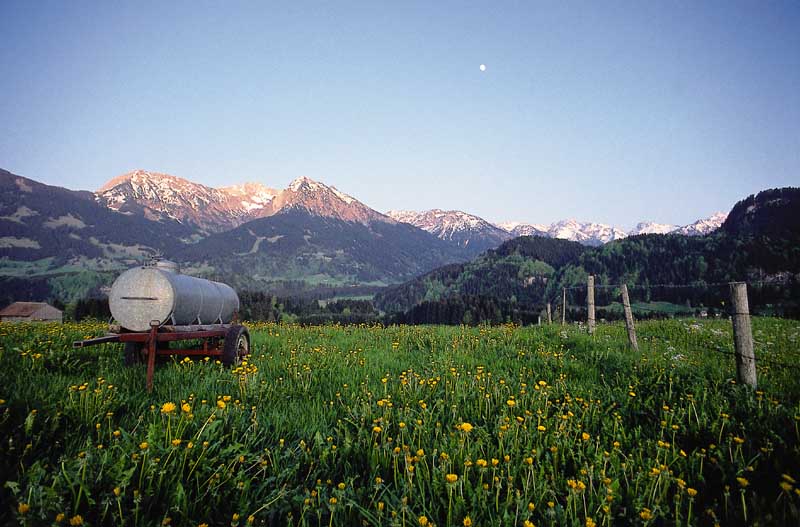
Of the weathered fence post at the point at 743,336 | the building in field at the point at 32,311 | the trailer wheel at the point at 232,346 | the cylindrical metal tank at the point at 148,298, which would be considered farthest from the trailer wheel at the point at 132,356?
the building in field at the point at 32,311

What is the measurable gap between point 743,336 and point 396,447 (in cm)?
631

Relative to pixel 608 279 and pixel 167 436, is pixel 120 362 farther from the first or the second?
pixel 608 279

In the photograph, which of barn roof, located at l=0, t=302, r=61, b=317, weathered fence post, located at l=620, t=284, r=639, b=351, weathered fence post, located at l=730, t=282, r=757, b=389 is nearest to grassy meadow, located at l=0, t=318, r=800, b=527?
weathered fence post, located at l=730, t=282, r=757, b=389

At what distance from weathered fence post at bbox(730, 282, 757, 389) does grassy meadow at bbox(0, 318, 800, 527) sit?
12.7 inches

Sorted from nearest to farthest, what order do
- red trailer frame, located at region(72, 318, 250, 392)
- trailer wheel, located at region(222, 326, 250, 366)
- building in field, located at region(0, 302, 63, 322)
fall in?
red trailer frame, located at region(72, 318, 250, 392) < trailer wheel, located at region(222, 326, 250, 366) < building in field, located at region(0, 302, 63, 322)

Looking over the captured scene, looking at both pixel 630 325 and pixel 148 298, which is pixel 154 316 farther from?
pixel 630 325

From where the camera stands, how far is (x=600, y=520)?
3203 mm

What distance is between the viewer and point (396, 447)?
3.94 m

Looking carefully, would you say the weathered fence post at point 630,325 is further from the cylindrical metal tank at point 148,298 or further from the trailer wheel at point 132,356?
the trailer wheel at point 132,356

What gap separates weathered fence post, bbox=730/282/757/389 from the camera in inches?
248

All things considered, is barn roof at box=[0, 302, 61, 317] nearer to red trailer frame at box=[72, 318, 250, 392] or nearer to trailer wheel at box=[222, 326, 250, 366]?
red trailer frame at box=[72, 318, 250, 392]

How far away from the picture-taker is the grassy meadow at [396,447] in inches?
120

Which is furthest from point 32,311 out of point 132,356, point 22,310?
point 132,356

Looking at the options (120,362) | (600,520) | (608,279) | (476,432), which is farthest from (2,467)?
(608,279)
